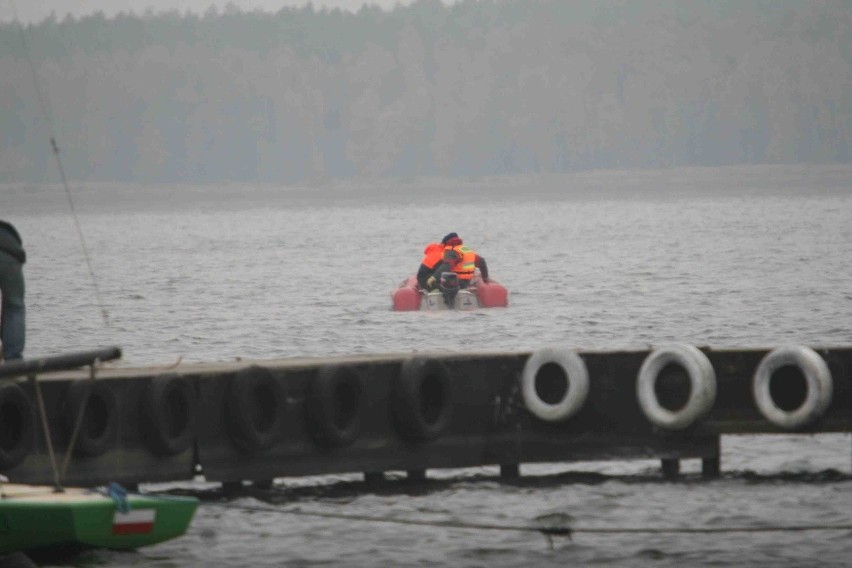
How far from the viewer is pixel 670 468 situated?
14492 mm

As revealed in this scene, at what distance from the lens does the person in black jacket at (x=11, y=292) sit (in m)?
14.1

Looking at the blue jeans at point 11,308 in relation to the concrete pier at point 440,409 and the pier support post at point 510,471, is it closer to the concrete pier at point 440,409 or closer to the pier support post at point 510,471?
the concrete pier at point 440,409

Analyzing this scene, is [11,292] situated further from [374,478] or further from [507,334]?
[507,334]

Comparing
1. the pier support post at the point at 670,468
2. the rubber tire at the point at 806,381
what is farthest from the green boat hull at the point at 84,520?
the rubber tire at the point at 806,381

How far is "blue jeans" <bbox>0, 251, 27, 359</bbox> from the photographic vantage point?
1411 centimetres

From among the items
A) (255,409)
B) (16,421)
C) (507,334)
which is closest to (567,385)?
(255,409)

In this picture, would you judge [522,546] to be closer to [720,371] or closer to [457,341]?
[720,371]

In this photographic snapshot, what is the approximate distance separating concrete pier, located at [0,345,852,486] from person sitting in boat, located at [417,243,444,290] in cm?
1532

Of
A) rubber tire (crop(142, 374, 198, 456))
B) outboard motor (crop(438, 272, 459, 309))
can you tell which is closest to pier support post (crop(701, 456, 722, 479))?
rubber tire (crop(142, 374, 198, 456))

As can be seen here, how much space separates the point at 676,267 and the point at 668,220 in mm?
60680

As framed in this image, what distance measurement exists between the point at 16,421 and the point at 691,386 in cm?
589

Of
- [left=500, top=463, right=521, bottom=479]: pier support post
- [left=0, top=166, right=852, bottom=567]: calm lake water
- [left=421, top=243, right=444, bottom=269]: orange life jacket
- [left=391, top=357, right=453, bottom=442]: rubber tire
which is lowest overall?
[left=0, top=166, right=852, bottom=567]: calm lake water

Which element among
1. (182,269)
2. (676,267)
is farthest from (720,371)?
(182,269)

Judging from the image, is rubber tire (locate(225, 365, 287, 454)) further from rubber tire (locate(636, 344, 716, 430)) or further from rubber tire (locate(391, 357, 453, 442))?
rubber tire (locate(636, 344, 716, 430))
